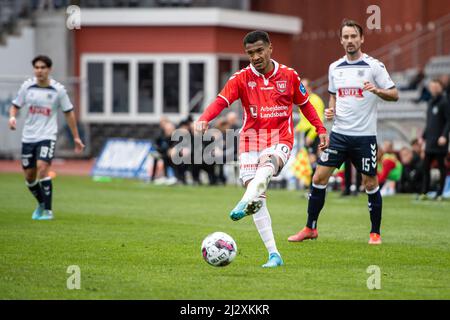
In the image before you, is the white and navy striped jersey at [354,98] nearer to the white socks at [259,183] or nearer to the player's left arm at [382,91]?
the player's left arm at [382,91]

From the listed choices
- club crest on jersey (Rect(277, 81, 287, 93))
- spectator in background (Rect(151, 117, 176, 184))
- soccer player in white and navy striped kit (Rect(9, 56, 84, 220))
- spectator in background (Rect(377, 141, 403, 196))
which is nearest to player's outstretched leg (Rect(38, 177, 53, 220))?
soccer player in white and navy striped kit (Rect(9, 56, 84, 220))

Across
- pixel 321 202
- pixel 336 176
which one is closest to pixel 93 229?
pixel 321 202

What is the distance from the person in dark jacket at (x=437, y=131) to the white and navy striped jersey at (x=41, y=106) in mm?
8272

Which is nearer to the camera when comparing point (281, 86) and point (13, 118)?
point (281, 86)

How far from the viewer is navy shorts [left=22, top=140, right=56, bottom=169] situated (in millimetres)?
16078

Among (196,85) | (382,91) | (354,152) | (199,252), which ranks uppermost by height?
(196,85)

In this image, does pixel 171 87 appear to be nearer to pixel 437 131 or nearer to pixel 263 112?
pixel 437 131

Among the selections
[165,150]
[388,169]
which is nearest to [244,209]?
[388,169]

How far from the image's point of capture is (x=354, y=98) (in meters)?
13.4

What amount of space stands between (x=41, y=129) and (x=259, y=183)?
6755 mm

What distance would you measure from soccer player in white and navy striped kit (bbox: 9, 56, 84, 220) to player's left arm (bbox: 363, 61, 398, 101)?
17.1 ft

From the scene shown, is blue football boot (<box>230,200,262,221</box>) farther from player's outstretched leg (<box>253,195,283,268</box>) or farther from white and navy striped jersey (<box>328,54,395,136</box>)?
white and navy striped jersey (<box>328,54,395,136</box>)

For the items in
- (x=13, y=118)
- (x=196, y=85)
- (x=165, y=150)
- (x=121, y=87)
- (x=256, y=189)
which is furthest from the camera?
(x=121, y=87)

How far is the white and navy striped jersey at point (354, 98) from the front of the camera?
13172 mm
